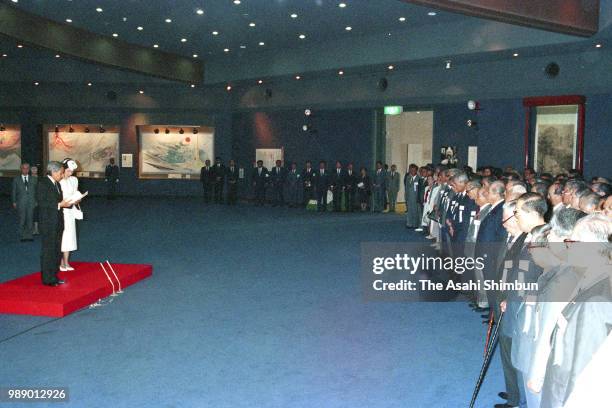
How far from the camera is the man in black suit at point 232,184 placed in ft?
73.9

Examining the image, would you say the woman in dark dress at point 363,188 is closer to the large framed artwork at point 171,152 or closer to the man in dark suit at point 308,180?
the man in dark suit at point 308,180

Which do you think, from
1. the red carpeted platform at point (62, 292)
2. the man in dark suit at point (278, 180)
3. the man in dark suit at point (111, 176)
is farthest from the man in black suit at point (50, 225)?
the man in dark suit at point (111, 176)

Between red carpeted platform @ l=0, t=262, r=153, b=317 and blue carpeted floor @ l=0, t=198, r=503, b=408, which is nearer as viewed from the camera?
blue carpeted floor @ l=0, t=198, r=503, b=408

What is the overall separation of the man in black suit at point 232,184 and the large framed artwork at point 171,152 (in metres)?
2.50

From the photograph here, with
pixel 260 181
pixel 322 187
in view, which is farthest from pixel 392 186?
pixel 260 181

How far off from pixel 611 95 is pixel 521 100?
7.94ft

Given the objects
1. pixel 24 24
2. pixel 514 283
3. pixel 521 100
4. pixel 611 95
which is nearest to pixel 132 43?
pixel 24 24

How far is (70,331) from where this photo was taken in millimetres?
6164

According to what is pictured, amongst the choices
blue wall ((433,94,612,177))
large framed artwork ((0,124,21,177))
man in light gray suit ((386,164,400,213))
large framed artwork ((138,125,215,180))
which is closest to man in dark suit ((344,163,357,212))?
man in light gray suit ((386,164,400,213))

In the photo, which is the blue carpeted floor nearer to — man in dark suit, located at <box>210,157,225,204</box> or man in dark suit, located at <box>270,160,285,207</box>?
man in dark suit, located at <box>270,160,285,207</box>

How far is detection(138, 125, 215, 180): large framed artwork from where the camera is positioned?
25.0 meters

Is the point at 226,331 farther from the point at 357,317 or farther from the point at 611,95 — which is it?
the point at 611,95

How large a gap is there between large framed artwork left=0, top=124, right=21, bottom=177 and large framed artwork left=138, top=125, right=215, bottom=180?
203 inches

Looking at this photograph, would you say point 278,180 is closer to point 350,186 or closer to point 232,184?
point 232,184
